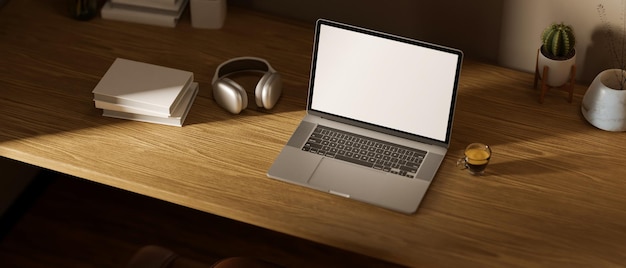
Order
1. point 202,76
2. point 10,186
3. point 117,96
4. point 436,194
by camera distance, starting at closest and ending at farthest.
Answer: point 436,194 < point 117,96 < point 202,76 < point 10,186

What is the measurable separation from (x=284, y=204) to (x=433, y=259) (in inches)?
12.2

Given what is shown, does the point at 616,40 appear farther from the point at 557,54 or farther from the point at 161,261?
the point at 161,261

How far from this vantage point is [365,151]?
2.03 m

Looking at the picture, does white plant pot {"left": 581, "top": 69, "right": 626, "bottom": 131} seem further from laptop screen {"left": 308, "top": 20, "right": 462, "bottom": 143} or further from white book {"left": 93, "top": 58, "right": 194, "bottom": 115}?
white book {"left": 93, "top": 58, "right": 194, "bottom": 115}

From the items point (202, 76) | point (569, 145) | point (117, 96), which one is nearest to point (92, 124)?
point (117, 96)

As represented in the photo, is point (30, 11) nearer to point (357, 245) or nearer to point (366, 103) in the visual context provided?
point (366, 103)

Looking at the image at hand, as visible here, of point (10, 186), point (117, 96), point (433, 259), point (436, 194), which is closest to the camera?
point (433, 259)

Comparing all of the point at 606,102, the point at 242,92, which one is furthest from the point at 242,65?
the point at 606,102

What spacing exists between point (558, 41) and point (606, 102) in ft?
0.58

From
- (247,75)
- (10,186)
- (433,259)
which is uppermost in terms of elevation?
(247,75)

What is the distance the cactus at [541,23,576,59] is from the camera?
6.95 feet

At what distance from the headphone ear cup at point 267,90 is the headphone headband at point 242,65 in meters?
0.08

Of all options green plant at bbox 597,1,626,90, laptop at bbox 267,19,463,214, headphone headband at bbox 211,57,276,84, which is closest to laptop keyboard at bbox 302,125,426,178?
laptop at bbox 267,19,463,214

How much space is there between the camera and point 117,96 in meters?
2.07
